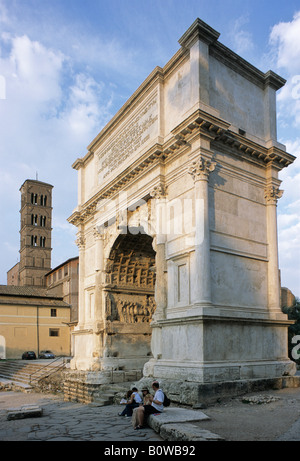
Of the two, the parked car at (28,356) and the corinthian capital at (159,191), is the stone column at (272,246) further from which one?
the parked car at (28,356)

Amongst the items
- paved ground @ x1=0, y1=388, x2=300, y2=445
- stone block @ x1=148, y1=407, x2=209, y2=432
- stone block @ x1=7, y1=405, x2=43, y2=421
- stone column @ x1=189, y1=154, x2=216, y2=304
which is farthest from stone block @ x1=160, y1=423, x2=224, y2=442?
stone block @ x1=7, y1=405, x2=43, y2=421

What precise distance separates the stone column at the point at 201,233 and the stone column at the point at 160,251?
1.40 metres

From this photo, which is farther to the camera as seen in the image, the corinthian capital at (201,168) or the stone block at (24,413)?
the corinthian capital at (201,168)

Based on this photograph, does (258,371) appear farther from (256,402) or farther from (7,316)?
(7,316)

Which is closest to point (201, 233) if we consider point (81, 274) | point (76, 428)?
point (76, 428)

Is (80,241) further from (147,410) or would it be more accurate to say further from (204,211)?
(147,410)

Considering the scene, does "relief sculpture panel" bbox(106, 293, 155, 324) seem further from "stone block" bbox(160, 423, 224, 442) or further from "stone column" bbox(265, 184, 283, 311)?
"stone block" bbox(160, 423, 224, 442)

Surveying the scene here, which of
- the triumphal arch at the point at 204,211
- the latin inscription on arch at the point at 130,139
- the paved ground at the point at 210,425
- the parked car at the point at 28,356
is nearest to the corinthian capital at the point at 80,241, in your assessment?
the latin inscription on arch at the point at 130,139

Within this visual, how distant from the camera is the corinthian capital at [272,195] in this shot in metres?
13.0

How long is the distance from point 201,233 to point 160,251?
1.92 m

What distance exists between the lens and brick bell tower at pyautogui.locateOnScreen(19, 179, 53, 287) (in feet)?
191

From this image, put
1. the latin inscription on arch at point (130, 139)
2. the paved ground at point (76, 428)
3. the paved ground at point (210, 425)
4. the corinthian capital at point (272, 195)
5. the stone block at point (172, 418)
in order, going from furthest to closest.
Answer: the latin inscription on arch at point (130, 139) → the corinthian capital at point (272, 195) → the paved ground at point (76, 428) → the stone block at point (172, 418) → the paved ground at point (210, 425)

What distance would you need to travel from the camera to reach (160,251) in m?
12.4

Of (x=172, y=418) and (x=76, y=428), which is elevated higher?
(x=172, y=418)
